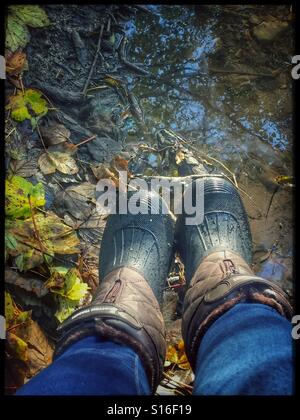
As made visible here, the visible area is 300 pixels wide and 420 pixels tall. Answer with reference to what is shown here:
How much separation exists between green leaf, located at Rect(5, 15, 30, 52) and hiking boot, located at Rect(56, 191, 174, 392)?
733 mm

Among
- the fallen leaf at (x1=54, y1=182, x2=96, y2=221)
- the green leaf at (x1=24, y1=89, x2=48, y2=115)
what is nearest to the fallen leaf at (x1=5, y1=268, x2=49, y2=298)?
the fallen leaf at (x1=54, y1=182, x2=96, y2=221)

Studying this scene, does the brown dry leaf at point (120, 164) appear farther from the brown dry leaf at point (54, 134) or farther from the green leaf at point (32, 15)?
the green leaf at point (32, 15)

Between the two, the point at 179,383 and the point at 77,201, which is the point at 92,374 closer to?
the point at 179,383

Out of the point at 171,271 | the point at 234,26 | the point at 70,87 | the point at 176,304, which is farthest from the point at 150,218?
the point at 234,26

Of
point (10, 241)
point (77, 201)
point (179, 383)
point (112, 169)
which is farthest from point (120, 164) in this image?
point (179, 383)

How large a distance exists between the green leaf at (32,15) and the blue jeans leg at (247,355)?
1.27 metres

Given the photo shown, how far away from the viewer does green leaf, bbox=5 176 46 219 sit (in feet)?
3.58

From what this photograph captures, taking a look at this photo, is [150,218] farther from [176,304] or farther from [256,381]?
[256,381]

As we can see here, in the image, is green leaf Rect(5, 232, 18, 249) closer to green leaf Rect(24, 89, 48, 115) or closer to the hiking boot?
the hiking boot

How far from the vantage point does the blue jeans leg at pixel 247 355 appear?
0.56 meters
